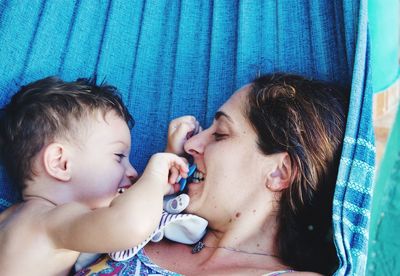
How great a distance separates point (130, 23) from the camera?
1.73 metres

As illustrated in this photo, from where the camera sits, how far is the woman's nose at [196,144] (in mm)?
1361

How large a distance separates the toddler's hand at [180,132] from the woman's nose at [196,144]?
0.06 meters

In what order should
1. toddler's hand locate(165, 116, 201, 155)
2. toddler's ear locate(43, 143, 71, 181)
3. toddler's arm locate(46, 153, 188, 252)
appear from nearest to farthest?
toddler's arm locate(46, 153, 188, 252), toddler's ear locate(43, 143, 71, 181), toddler's hand locate(165, 116, 201, 155)

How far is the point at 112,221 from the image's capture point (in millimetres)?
1062

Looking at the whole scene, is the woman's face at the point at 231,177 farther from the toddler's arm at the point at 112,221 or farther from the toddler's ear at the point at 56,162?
the toddler's ear at the point at 56,162

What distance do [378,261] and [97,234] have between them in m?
0.95

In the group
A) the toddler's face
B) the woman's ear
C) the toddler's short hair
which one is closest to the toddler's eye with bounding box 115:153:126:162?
the toddler's face

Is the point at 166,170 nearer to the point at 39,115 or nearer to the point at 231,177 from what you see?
the point at 231,177

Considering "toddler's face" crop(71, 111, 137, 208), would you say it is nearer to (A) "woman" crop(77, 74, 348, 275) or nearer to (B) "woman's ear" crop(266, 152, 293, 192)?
(A) "woman" crop(77, 74, 348, 275)

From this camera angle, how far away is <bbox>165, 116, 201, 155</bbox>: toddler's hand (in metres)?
1.45

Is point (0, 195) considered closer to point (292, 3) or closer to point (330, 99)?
point (330, 99)

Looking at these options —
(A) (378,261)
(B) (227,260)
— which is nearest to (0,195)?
(B) (227,260)

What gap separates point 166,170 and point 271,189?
9.6 inches

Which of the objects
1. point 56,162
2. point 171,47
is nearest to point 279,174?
point 56,162
